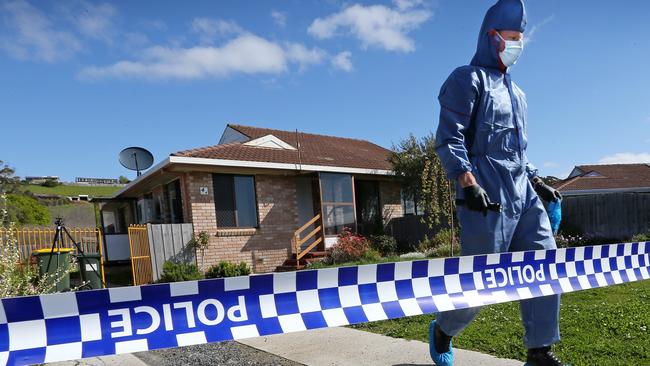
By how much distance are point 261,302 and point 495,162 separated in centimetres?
153

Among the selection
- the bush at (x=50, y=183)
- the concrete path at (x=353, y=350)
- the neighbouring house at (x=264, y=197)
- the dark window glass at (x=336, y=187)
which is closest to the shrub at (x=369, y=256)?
the neighbouring house at (x=264, y=197)

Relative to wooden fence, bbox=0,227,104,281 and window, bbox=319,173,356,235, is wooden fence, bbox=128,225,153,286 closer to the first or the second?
wooden fence, bbox=0,227,104,281

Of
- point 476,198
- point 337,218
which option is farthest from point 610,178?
point 476,198

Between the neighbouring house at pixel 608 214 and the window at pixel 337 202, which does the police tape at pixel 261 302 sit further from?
the neighbouring house at pixel 608 214

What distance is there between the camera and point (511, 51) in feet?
8.63

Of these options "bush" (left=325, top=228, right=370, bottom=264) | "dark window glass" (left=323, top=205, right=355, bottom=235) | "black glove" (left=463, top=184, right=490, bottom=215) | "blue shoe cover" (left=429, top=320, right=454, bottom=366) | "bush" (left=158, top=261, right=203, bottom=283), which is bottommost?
"bush" (left=325, top=228, right=370, bottom=264)

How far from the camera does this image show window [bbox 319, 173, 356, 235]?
13.1 metres

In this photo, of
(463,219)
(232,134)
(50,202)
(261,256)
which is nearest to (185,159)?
(261,256)

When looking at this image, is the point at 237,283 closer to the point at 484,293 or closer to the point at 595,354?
the point at 484,293

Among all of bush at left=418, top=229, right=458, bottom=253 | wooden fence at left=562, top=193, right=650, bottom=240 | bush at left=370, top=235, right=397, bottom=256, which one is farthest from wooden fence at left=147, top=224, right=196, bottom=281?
wooden fence at left=562, top=193, right=650, bottom=240

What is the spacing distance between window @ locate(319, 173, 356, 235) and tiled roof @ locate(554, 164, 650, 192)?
17.6 m

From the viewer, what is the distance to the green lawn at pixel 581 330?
291cm

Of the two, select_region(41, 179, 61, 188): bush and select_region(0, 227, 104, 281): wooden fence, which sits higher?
select_region(41, 179, 61, 188): bush

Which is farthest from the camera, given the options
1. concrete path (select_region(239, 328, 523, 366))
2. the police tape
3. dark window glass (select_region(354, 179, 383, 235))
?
dark window glass (select_region(354, 179, 383, 235))
